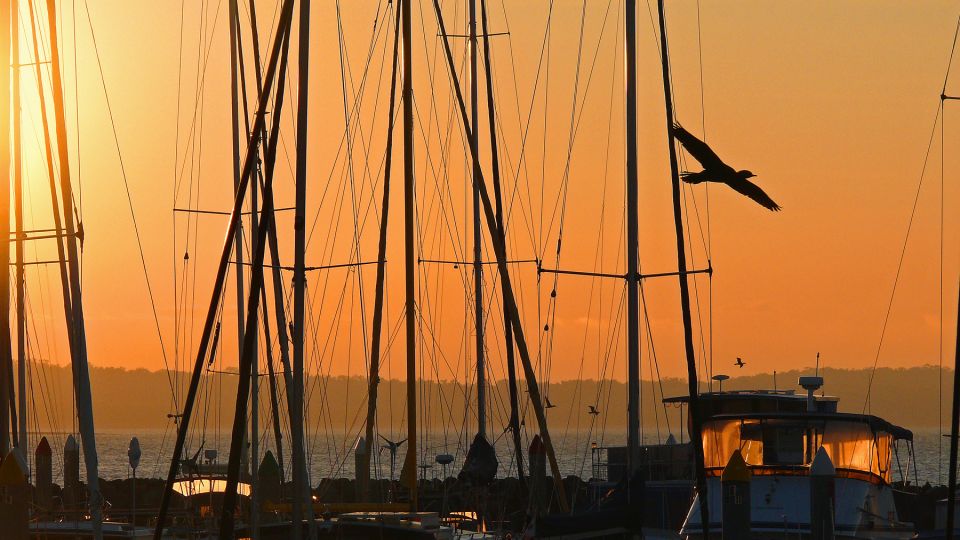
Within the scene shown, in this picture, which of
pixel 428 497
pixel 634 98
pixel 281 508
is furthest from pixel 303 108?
pixel 428 497

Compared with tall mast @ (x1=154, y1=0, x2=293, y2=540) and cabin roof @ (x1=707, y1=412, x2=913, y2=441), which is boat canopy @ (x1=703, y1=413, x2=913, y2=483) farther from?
tall mast @ (x1=154, y1=0, x2=293, y2=540)

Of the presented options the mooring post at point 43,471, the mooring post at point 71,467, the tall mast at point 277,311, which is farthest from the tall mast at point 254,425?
the mooring post at point 71,467

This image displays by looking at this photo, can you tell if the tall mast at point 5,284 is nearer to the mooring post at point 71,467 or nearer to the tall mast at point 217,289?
the tall mast at point 217,289

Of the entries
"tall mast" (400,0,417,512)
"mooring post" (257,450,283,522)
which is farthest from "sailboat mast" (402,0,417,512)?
"mooring post" (257,450,283,522)

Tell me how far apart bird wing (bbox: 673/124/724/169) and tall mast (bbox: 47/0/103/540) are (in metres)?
10.4

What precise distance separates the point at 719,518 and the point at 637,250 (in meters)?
4.87

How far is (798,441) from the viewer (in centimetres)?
3112

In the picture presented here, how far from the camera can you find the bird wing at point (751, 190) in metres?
29.8

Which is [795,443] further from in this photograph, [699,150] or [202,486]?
[202,486]

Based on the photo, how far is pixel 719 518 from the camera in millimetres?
29672

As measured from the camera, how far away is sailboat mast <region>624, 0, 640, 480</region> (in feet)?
90.7

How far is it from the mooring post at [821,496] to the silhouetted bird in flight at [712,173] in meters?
4.95

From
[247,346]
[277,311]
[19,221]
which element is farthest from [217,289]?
[19,221]

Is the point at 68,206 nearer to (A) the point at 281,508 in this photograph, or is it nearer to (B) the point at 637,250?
(A) the point at 281,508
